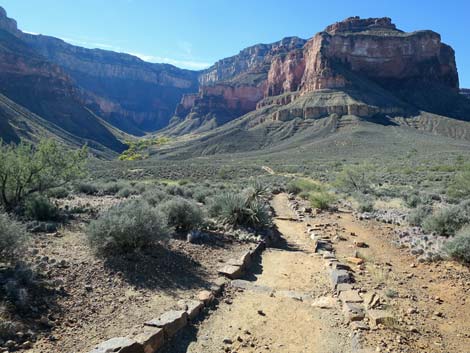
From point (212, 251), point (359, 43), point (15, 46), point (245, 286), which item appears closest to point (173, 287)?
point (245, 286)

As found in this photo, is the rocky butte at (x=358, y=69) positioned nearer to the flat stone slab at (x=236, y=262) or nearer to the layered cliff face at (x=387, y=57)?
the layered cliff face at (x=387, y=57)

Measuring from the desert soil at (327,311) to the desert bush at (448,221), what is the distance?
184 cm

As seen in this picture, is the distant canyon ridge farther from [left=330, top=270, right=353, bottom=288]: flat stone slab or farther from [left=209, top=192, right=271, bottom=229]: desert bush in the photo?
[left=330, top=270, right=353, bottom=288]: flat stone slab

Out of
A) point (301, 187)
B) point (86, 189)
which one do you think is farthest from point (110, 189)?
point (301, 187)

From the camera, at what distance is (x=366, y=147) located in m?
70.6

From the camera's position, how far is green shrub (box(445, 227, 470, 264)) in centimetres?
840

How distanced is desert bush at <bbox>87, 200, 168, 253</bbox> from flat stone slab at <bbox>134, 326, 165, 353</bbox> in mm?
2953

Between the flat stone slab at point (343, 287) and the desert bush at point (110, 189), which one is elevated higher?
the flat stone slab at point (343, 287)

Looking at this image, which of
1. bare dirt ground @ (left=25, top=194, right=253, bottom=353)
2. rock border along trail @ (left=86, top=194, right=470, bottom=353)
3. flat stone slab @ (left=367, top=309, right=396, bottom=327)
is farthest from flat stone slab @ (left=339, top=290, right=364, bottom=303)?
bare dirt ground @ (left=25, top=194, right=253, bottom=353)

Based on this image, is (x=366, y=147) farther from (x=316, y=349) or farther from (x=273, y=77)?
(x=273, y=77)

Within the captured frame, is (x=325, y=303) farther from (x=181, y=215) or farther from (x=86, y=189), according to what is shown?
(x=86, y=189)

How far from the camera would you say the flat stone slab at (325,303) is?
6.63 metres

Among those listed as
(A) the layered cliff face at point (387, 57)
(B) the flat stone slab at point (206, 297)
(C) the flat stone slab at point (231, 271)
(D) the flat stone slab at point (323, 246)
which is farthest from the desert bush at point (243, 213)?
(A) the layered cliff face at point (387, 57)

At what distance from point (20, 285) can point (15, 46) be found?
14688 centimetres
